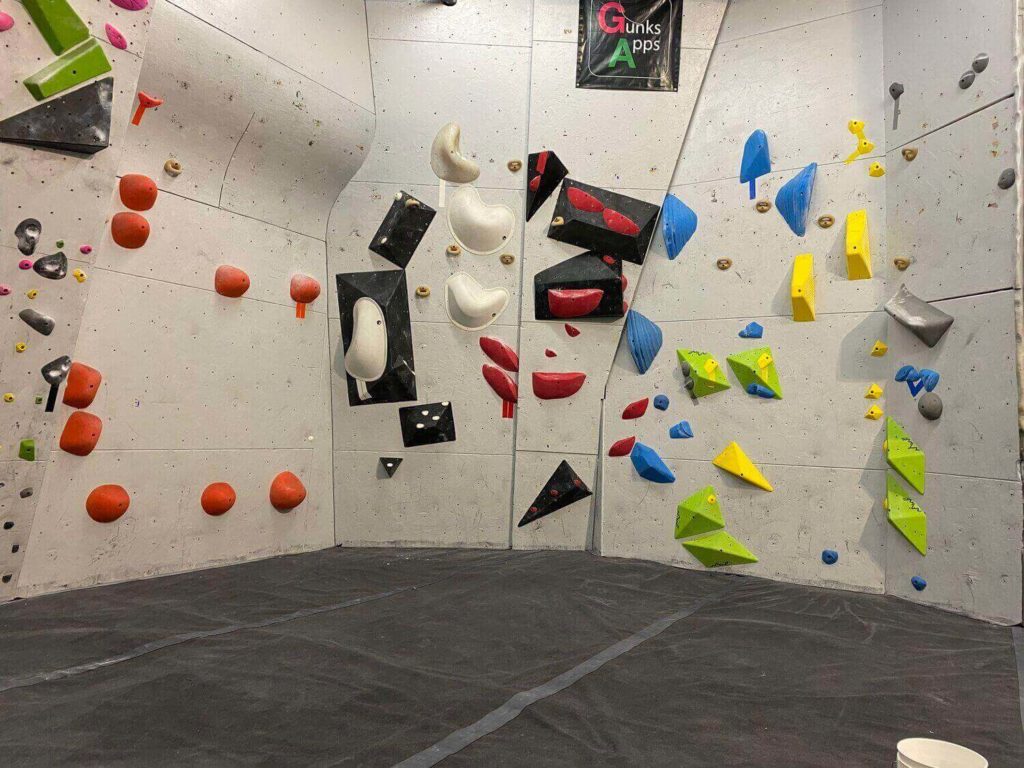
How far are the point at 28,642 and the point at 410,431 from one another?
209 cm

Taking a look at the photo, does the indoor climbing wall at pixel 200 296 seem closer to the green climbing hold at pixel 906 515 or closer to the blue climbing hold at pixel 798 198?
the blue climbing hold at pixel 798 198

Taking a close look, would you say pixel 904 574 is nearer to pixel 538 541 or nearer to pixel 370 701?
pixel 538 541

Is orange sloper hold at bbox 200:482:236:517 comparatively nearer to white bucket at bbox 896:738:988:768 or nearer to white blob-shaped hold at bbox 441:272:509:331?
white blob-shaped hold at bbox 441:272:509:331

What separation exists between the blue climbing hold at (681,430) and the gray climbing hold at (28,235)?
9.80ft

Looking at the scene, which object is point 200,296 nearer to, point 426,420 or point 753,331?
point 426,420

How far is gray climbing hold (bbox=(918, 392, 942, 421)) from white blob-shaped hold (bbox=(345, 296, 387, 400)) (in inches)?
106

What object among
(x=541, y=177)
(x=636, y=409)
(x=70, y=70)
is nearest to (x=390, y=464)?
(x=636, y=409)

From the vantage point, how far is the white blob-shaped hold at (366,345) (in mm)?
3881

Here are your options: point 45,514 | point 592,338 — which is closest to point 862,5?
point 592,338

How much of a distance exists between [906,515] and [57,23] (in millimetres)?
3971

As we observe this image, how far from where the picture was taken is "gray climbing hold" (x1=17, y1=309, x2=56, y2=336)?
2.62 m

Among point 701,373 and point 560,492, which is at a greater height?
point 701,373

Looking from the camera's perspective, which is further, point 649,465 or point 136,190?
point 649,465

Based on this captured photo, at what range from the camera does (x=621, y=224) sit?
152 inches
